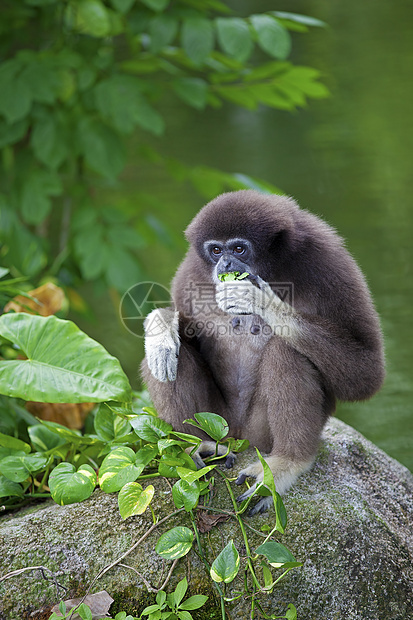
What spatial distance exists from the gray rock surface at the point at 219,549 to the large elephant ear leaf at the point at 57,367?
0.44 meters

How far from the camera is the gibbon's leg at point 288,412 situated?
2.77 m

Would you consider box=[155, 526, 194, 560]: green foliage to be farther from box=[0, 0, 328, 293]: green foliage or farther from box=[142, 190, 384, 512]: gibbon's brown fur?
box=[0, 0, 328, 293]: green foliage

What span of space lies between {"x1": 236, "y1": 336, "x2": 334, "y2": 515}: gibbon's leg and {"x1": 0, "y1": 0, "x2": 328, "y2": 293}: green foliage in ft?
5.74

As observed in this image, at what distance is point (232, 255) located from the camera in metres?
2.97

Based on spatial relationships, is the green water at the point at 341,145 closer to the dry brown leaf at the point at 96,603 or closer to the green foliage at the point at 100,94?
the green foliage at the point at 100,94

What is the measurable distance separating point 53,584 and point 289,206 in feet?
6.02

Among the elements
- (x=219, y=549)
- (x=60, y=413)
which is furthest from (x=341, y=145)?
(x=219, y=549)

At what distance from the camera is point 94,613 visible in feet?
8.09

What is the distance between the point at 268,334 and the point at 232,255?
1.32 feet

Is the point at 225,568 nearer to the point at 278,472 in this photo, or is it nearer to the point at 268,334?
the point at 278,472

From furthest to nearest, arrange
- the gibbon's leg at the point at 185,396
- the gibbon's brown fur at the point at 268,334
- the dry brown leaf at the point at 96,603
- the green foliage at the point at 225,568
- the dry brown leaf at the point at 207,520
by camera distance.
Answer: the gibbon's leg at the point at 185,396 < the gibbon's brown fur at the point at 268,334 < the dry brown leaf at the point at 207,520 < the dry brown leaf at the point at 96,603 < the green foliage at the point at 225,568

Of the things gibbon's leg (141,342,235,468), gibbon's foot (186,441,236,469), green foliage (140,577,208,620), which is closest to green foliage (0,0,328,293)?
gibbon's leg (141,342,235,468)

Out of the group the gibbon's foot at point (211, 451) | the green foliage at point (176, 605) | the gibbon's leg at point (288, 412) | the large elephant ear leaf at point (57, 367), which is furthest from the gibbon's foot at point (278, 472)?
the large elephant ear leaf at point (57, 367)

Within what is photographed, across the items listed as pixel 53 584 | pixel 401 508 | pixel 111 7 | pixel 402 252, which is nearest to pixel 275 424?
pixel 401 508
